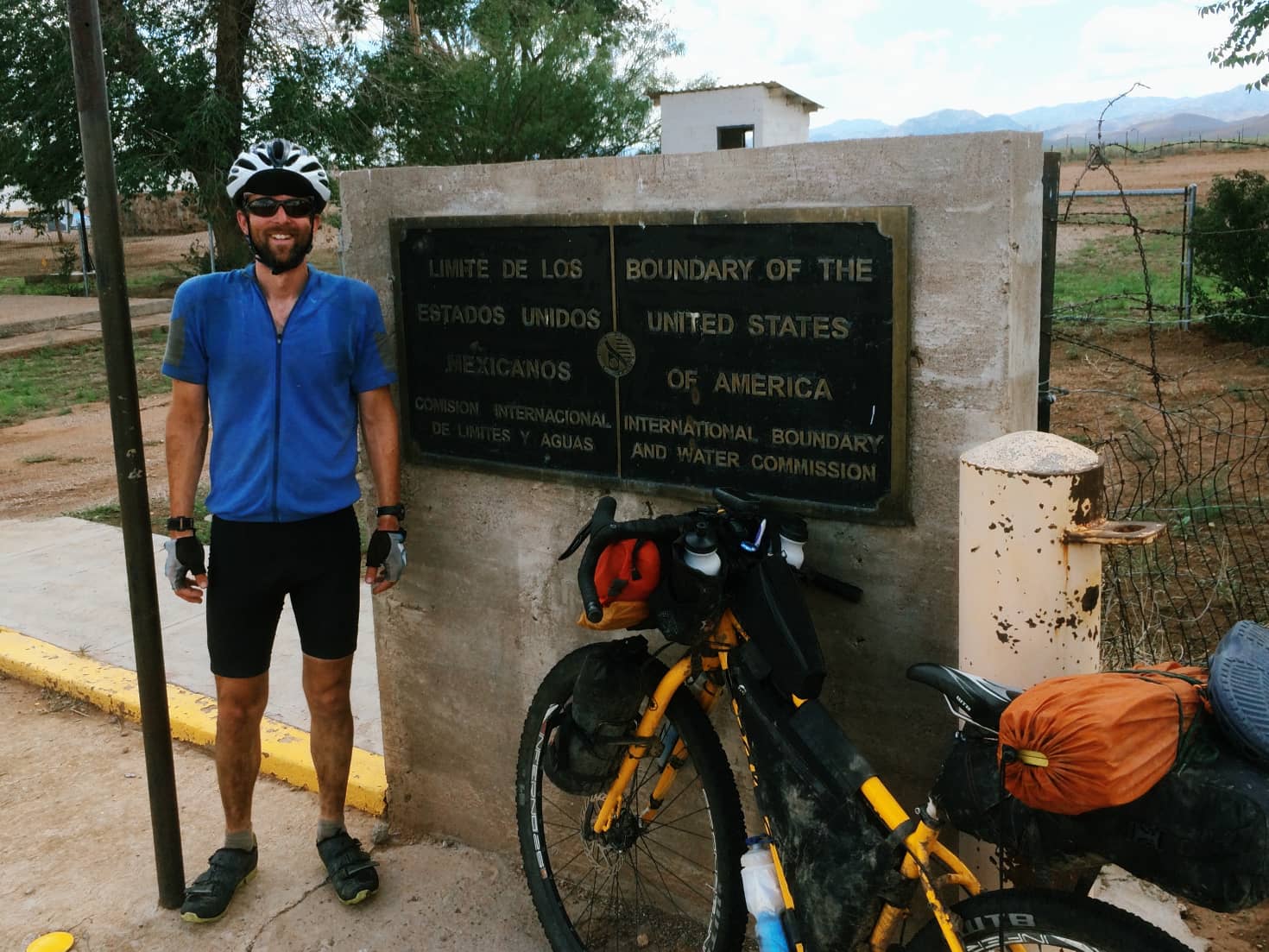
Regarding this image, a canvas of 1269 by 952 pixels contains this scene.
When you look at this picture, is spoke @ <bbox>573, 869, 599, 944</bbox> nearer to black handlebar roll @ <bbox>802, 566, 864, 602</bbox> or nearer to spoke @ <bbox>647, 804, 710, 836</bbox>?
spoke @ <bbox>647, 804, 710, 836</bbox>

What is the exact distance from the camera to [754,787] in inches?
106

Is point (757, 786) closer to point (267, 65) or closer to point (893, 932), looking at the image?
point (893, 932)

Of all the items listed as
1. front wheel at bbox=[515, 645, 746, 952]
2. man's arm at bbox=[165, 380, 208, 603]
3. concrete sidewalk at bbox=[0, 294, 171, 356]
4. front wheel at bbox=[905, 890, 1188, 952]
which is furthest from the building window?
front wheel at bbox=[905, 890, 1188, 952]

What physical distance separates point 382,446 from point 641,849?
138 cm

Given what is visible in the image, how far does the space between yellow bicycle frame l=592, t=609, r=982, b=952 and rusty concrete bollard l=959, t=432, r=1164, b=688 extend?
41 centimetres

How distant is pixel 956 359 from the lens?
2.63 m

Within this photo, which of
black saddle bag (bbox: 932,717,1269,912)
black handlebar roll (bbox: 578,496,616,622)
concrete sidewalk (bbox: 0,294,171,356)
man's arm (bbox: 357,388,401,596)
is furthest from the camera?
concrete sidewalk (bbox: 0,294,171,356)

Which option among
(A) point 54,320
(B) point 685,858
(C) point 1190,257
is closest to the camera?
(B) point 685,858

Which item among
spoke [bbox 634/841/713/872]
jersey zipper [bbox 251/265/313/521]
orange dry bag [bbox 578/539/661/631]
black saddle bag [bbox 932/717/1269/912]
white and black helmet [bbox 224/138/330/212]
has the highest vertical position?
white and black helmet [bbox 224/138/330/212]

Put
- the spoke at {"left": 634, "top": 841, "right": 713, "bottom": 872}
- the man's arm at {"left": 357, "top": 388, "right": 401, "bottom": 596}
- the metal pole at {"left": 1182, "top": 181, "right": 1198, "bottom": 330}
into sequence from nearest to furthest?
the spoke at {"left": 634, "top": 841, "right": 713, "bottom": 872} < the man's arm at {"left": 357, "top": 388, "right": 401, "bottom": 596} < the metal pole at {"left": 1182, "top": 181, "right": 1198, "bottom": 330}

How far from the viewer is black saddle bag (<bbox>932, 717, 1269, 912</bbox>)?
1852 millimetres

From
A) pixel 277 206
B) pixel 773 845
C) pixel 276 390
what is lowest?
pixel 773 845

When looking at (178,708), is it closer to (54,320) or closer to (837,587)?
(837,587)

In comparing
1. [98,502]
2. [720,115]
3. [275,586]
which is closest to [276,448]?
[275,586]
